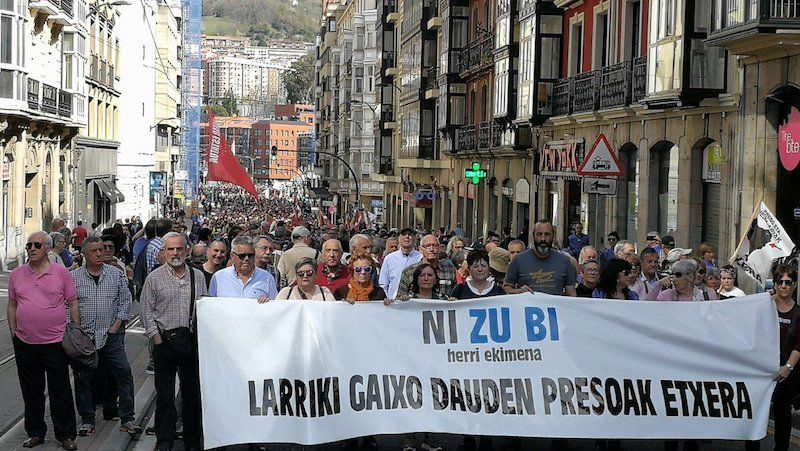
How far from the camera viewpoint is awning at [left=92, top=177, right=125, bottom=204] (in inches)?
2367

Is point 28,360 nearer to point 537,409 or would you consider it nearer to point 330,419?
point 330,419

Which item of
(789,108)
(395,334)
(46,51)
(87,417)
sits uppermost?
(46,51)

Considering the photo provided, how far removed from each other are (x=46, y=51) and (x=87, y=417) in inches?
1342

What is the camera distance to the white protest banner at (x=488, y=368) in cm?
995

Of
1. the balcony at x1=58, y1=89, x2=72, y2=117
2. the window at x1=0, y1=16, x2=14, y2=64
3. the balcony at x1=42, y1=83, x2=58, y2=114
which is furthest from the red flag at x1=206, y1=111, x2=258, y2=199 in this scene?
the window at x1=0, y1=16, x2=14, y2=64

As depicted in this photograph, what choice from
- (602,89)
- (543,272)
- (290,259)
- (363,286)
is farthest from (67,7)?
(363,286)

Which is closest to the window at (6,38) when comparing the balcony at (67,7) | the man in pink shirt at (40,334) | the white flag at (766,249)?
the balcony at (67,7)

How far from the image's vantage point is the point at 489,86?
4597 centimetres

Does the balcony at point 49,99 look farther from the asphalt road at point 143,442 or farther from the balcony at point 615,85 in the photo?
the asphalt road at point 143,442

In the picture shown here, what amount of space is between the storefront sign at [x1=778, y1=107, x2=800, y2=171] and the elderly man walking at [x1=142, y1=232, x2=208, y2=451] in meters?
11.4

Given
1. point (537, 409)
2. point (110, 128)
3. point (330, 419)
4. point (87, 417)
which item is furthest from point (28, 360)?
point (110, 128)

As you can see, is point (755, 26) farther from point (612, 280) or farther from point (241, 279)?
point (241, 279)

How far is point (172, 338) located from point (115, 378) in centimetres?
154

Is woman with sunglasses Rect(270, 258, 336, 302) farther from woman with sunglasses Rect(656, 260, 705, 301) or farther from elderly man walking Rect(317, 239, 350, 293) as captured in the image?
woman with sunglasses Rect(656, 260, 705, 301)
